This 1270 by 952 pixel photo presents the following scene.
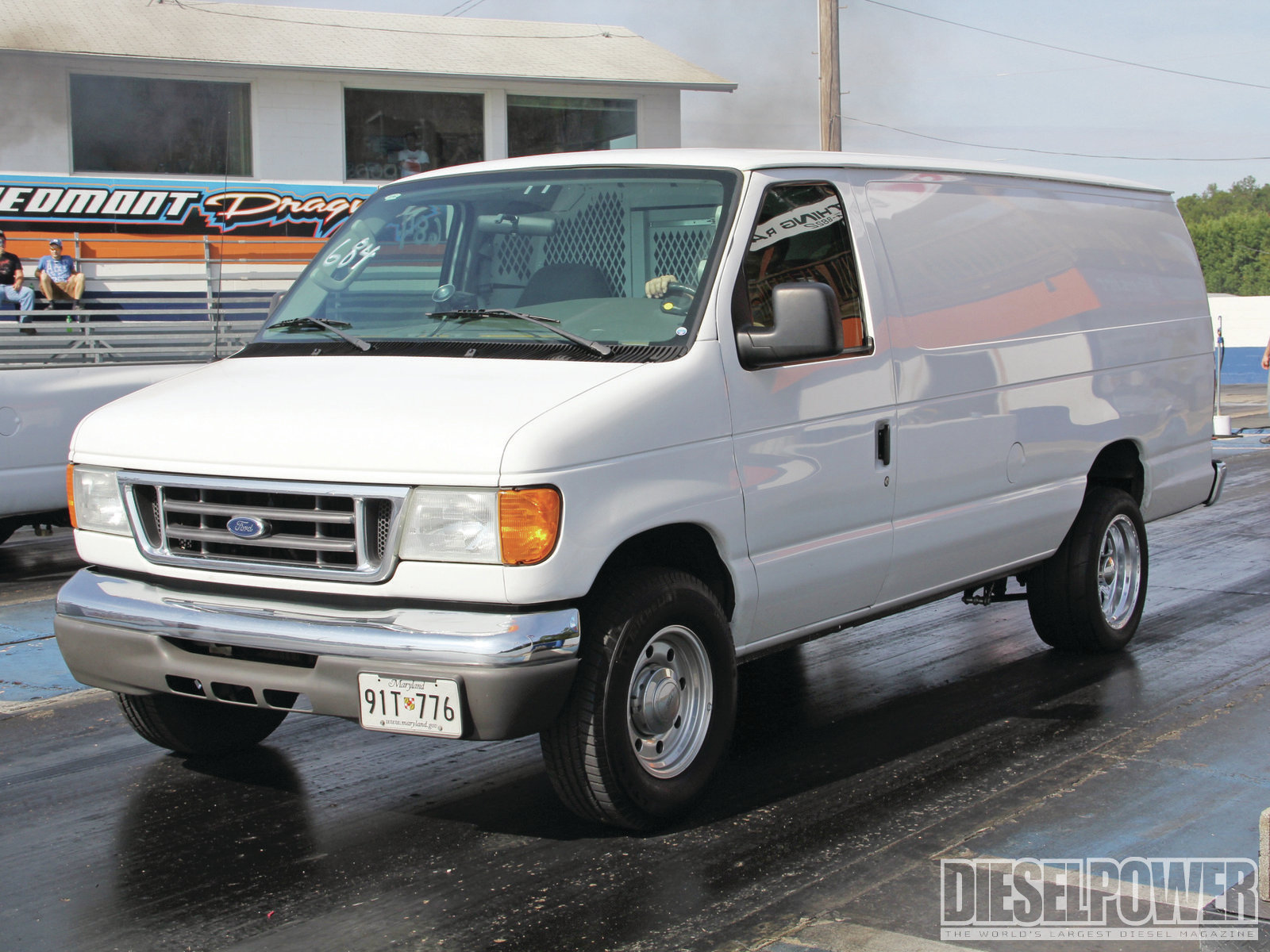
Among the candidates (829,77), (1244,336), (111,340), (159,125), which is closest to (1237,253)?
(1244,336)

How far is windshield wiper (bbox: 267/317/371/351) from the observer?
4910 millimetres

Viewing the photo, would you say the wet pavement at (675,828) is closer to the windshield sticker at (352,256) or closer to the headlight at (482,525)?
the headlight at (482,525)

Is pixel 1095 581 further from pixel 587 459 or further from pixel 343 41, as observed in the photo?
pixel 343 41

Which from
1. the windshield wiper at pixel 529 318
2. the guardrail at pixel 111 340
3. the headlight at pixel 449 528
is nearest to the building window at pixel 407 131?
the guardrail at pixel 111 340

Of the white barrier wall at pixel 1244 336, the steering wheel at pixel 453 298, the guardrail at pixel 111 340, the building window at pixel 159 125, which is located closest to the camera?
the steering wheel at pixel 453 298

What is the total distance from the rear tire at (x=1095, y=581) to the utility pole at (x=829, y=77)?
14.2 m

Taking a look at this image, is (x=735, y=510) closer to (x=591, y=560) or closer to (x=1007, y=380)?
(x=591, y=560)

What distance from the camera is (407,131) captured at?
2191 cm

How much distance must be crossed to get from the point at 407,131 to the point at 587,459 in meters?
18.8

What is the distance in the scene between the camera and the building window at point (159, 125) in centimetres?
1986

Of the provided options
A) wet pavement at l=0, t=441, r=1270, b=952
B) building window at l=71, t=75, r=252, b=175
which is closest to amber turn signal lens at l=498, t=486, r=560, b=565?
wet pavement at l=0, t=441, r=1270, b=952

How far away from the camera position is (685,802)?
4.59m

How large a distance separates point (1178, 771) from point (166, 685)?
3477mm

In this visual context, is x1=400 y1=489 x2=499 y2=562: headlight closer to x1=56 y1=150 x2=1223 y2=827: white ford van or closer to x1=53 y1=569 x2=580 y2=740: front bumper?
x1=56 y1=150 x2=1223 y2=827: white ford van
